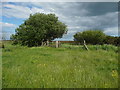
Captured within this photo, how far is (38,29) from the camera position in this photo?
2784 cm

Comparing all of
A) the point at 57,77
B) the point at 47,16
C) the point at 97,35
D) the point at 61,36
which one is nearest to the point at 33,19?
the point at 47,16

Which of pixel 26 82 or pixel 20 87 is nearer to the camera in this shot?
pixel 20 87

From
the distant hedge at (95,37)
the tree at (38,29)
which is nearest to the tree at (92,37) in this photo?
the distant hedge at (95,37)

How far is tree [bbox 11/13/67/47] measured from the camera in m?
27.9

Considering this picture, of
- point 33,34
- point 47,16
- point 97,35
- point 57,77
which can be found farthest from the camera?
point 97,35

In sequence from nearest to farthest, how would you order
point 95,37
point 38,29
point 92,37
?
point 38,29
point 92,37
point 95,37

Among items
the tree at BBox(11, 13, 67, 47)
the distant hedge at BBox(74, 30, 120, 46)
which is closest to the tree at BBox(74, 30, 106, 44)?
the distant hedge at BBox(74, 30, 120, 46)

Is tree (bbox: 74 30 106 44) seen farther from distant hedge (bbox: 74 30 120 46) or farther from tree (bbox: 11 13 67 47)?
tree (bbox: 11 13 67 47)

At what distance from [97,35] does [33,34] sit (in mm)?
20516

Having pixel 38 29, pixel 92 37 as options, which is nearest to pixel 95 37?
pixel 92 37

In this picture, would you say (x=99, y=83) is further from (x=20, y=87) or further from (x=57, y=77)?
(x=20, y=87)

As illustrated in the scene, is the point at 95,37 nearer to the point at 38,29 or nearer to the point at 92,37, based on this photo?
the point at 92,37

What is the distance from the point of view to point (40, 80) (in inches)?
163

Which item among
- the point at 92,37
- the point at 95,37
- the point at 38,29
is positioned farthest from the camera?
the point at 95,37
